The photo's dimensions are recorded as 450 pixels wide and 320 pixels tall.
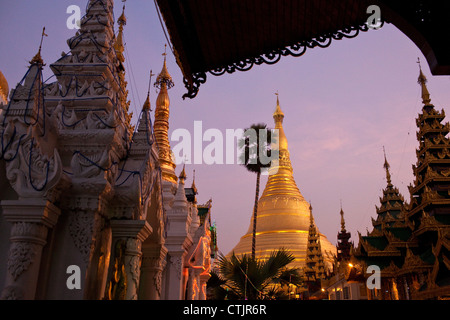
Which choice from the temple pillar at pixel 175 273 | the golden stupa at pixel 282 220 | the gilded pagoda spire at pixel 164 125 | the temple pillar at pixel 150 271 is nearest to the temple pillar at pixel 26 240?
the temple pillar at pixel 150 271

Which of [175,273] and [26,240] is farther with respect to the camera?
[175,273]

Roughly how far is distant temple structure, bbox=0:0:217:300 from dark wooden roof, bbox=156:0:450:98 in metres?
2.19

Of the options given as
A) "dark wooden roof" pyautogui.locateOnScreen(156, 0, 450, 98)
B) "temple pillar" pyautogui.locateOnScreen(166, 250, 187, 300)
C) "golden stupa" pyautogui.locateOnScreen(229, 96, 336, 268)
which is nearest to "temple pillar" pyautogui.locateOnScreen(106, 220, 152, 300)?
"dark wooden roof" pyautogui.locateOnScreen(156, 0, 450, 98)

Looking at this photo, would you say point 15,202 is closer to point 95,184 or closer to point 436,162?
point 95,184

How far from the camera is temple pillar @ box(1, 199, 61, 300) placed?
4.78 m

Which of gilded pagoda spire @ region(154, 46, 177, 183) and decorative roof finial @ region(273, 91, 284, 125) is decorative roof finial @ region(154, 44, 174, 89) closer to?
gilded pagoda spire @ region(154, 46, 177, 183)

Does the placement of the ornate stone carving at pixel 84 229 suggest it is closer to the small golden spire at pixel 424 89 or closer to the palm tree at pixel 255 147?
the palm tree at pixel 255 147

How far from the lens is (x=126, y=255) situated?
5.94 metres

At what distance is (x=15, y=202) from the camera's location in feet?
16.1

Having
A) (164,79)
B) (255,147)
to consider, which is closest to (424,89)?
(255,147)

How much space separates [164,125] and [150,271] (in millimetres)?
14510

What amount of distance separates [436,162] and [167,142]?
15.2 m

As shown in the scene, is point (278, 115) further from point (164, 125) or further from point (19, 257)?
point (19, 257)
